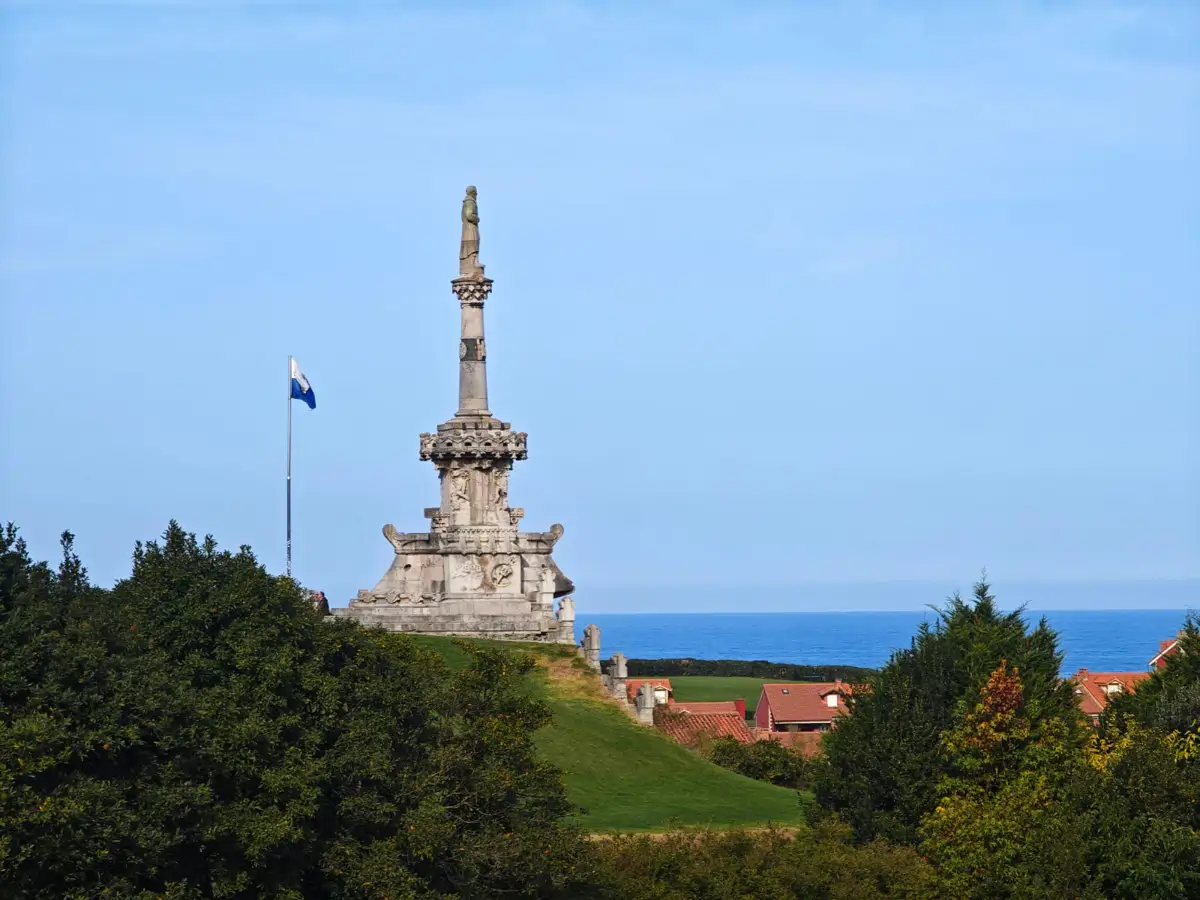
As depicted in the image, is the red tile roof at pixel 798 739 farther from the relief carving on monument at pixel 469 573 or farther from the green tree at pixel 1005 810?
the green tree at pixel 1005 810

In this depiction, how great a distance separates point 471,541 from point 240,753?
28897 millimetres

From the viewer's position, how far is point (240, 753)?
105ft

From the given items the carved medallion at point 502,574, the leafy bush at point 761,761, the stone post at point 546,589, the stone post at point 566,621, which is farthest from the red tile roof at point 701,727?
the carved medallion at point 502,574

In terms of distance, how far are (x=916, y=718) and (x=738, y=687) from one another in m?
66.4

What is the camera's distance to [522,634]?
58969 mm

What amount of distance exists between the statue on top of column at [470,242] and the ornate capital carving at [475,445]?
559 cm

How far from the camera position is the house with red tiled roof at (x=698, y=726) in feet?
207

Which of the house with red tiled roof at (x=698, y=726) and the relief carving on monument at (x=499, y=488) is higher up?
the relief carving on monument at (x=499, y=488)

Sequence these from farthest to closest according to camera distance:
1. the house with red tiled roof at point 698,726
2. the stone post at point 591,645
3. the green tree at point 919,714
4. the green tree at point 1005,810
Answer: the house with red tiled roof at point 698,726
the stone post at point 591,645
the green tree at point 919,714
the green tree at point 1005,810

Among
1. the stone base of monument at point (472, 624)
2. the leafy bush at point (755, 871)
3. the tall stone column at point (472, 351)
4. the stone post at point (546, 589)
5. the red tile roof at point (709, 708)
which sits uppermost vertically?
the tall stone column at point (472, 351)

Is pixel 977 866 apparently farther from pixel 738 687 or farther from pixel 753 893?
pixel 738 687

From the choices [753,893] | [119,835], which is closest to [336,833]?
[119,835]

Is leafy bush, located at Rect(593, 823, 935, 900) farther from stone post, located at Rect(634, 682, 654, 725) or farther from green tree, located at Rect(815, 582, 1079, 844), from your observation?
stone post, located at Rect(634, 682, 654, 725)

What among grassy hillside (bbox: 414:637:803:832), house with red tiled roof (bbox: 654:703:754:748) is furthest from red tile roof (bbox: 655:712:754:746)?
grassy hillside (bbox: 414:637:803:832)
